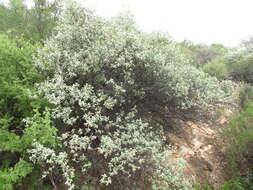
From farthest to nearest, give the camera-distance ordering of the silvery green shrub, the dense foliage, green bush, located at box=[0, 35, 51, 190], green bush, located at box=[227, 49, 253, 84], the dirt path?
green bush, located at box=[227, 49, 253, 84]
the dirt path
the silvery green shrub
the dense foliage
green bush, located at box=[0, 35, 51, 190]

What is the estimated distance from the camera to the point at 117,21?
Result: 6.72 metres

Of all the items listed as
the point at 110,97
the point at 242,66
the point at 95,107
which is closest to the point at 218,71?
the point at 242,66

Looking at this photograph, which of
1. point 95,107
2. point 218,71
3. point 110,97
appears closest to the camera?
point 95,107

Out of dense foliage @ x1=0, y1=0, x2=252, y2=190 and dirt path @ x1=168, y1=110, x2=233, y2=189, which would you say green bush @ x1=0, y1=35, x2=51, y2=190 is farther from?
dirt path @ x1=168, y1=110, x2=233, y2=189

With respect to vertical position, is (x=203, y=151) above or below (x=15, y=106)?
above

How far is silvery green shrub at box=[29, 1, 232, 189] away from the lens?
4082 mm

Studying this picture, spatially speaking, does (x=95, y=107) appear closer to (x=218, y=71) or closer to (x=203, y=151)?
(x=203, y=151)

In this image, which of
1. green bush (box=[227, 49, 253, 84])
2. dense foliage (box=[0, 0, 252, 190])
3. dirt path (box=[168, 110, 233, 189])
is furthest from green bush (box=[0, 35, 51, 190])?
green bush (box=[227, 49, 253, 84])

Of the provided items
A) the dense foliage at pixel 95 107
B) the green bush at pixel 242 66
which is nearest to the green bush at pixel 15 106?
the dense foliage at pixel 95 107

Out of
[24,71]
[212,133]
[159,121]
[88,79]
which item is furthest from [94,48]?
[212,133]

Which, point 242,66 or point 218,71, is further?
point 242,66

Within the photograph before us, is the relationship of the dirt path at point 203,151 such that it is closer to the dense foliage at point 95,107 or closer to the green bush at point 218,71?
the dense foliage at point 95,107

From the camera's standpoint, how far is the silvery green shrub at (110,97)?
4082mm

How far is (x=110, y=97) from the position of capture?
4.83 metres
